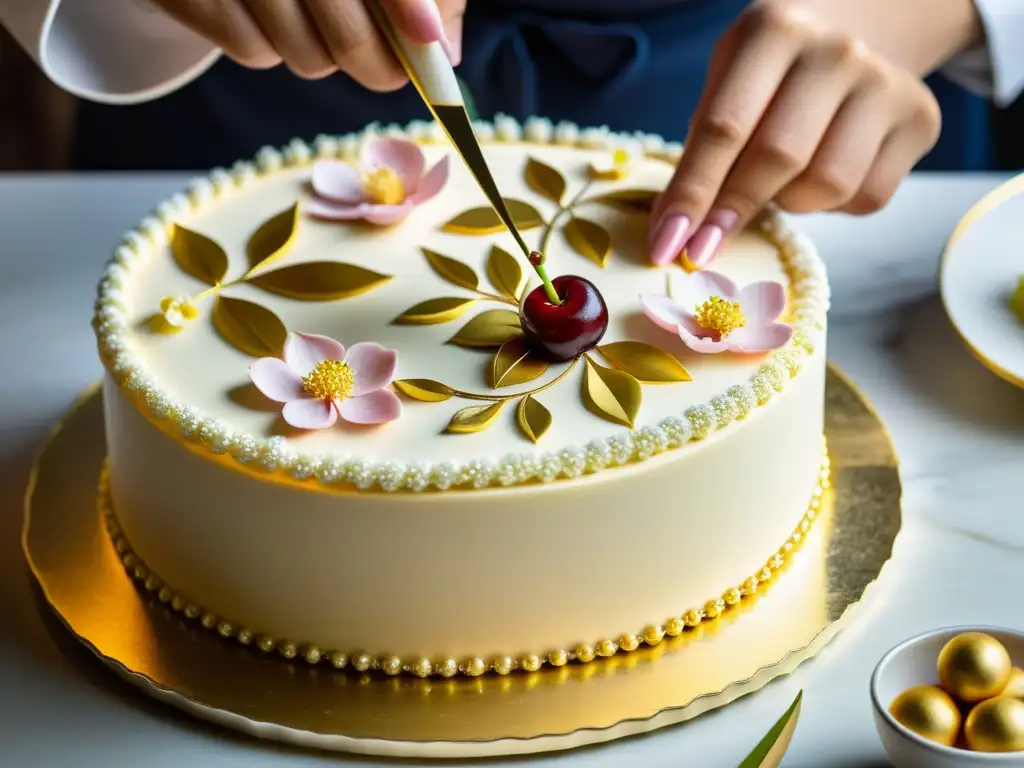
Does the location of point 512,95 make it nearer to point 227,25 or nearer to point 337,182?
point 337,182

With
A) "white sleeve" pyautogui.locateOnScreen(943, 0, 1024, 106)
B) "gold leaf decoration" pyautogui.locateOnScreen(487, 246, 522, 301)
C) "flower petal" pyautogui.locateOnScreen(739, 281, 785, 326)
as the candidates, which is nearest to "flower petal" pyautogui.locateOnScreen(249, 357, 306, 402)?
"gold leaf decoration" pyautogui.locateOnScreen(487, 246, 522, 301)

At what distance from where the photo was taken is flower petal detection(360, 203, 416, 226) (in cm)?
→ 146

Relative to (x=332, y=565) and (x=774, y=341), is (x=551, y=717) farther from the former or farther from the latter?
(x=774, y=341)

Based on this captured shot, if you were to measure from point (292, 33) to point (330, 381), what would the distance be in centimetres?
39

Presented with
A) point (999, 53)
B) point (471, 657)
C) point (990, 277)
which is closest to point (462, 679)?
point (471, 657)

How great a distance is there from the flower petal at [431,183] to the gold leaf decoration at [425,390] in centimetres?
34

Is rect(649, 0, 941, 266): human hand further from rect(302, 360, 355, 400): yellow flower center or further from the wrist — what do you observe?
rect(302, 360, 355, 400): yellow flower center

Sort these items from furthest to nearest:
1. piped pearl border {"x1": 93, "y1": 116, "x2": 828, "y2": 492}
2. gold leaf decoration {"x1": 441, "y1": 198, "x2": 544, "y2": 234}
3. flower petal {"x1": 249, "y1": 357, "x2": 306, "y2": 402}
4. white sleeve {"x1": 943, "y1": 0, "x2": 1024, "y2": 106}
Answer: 1. white sleeve {"x1": 943, "y1": 0, "x2": 1024, "y2": 106}
2. gold leaf decoration {"x1": 441, "y1": 198, "x2": 544, "y2": 234}
3. flower petal {"x1": 249, "y1": 357, "x2": 306, "y2": 402}
4. piped pearl border {"x1": 93, "y1": 116, "x2": 828, "y2": 492}

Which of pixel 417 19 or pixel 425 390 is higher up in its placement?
pixel 417 19

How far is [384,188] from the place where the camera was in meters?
1.48

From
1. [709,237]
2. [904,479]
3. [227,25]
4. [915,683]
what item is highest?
[227,25]

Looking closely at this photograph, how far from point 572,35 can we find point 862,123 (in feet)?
1.76

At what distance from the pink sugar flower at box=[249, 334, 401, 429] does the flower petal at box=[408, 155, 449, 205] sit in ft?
0.94

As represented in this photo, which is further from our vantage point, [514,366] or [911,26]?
[911,26]
